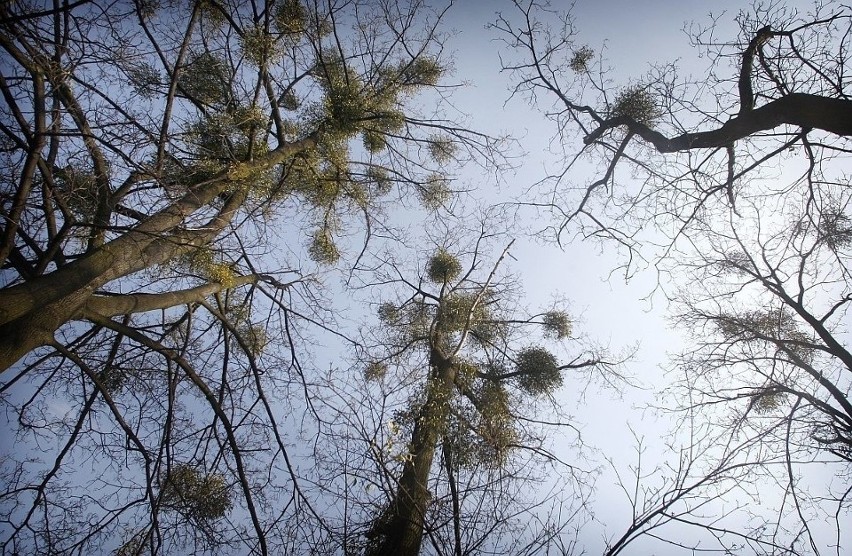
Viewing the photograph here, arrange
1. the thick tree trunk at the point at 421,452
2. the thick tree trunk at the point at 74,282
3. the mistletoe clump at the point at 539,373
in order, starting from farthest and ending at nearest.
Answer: the mistletoe clump at the point at 539,373, the thick tree trunk at the point at 421,452, the thick tree trunk at the point at 74,282

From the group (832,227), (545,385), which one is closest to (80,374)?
(545,385)

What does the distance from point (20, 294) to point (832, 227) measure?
6665mm

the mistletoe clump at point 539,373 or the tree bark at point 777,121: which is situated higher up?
the tree bark at point 777,121

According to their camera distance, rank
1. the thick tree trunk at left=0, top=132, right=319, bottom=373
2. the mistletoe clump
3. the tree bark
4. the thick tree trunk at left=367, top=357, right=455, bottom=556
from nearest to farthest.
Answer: the thick tree trunk at left=0, top=132, right=319, bottom=373 → the tree bark → the thick tree trunk at left=367, top=357, right=455, bottom=556 → the mistletoe clump

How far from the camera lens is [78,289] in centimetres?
276

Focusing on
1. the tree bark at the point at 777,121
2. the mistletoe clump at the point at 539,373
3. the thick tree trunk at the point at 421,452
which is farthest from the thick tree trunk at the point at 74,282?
the mistletoe clump at the point at 539,373

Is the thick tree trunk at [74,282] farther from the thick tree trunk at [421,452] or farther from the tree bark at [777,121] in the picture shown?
the tree bark at [777,121]

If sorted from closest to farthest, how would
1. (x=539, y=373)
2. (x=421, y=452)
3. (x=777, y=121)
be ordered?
1. (x=777, y=121)
2. (x=421, y=452)
3. (x=539, y=373)

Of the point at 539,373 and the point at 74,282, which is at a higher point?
the point at 539,373

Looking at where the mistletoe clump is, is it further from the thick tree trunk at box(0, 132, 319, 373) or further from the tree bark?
the thick tree trunk at box(0, 132, 319, 373)

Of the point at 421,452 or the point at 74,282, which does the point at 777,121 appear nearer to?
the point at 421,452

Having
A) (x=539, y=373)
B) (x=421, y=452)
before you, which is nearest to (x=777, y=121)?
(x=539, y=373)

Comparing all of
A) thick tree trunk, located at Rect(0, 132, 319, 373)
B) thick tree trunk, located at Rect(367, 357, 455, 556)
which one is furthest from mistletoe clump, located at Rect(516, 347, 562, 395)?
thick tree trunk, located at Rect(0, 132, 319, 373)

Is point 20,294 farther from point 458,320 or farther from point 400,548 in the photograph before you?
point 458,320
